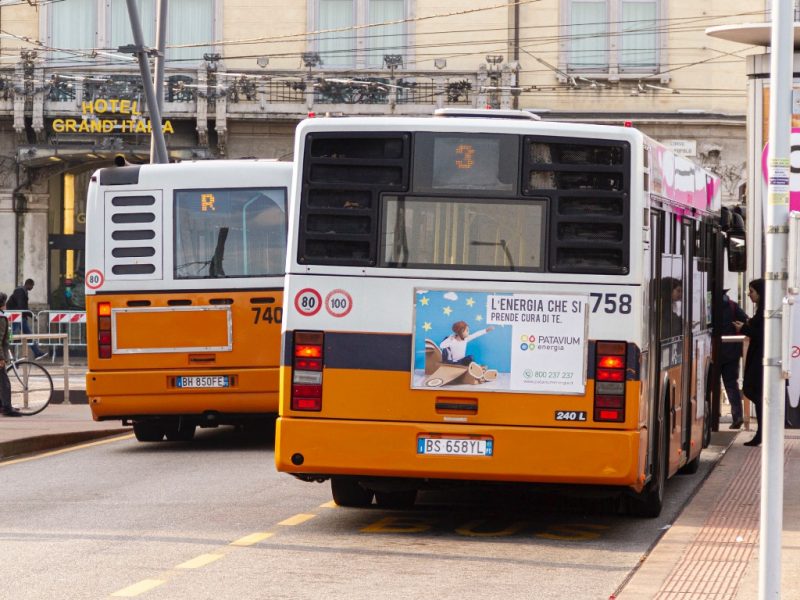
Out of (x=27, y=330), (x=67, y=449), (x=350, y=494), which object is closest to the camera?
(x=350, y=494)

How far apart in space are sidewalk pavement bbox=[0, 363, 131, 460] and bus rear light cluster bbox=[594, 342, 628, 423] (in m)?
8.47

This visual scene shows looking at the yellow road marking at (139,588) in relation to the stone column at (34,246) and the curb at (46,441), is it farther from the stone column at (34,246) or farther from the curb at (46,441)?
the stone column at (34,246)

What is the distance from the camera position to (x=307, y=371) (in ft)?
36.6

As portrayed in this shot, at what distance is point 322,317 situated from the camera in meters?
11.1

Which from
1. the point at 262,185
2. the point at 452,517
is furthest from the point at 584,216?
the point at 262,185

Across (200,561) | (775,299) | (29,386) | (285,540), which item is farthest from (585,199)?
(29,386)

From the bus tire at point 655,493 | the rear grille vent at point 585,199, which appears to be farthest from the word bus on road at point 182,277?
the rear grille vent at point 585,199

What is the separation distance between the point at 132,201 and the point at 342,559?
8102 millimetres

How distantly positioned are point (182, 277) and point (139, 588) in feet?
28.4

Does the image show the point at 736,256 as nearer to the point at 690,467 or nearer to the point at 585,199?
the point at 690,467

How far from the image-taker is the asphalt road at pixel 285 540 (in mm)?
9227

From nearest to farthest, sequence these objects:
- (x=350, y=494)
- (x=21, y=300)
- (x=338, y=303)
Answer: (x=338, y=303), (x=350, y=494), (x=21, y=300)

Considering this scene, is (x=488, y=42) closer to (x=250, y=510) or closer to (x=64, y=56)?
(x=64, y=56)

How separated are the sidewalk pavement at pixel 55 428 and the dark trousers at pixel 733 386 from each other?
713 cm
